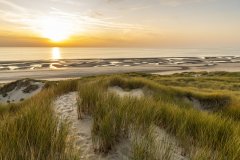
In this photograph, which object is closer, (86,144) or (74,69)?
(86,144)

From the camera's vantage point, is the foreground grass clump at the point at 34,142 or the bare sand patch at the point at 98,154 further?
the bare sand patch at the point at 98,154

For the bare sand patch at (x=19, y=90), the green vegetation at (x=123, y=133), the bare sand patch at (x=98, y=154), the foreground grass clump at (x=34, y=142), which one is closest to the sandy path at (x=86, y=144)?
the bare sand patch at (x=98, y=154)

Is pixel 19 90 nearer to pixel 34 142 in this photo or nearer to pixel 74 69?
pixel 34 142

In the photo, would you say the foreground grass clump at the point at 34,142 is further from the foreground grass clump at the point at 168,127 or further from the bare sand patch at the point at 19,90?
the bare sand patch at the point at 19,90

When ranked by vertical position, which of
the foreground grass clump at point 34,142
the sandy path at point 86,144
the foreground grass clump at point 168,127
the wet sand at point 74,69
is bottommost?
the wet sand at point 74,69

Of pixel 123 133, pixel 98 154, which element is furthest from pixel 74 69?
pixel 98 154

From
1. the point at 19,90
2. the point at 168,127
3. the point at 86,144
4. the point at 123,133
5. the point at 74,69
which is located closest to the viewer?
the point at 86,144

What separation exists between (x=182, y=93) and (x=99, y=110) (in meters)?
10.2

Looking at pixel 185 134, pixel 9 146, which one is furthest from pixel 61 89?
pixel 9 146

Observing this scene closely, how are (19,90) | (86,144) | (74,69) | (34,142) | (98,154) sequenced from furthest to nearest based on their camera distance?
(74,69) → (19,90) → (86,144) → (98,154) → (34,142)

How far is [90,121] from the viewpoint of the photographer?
19.0 ft

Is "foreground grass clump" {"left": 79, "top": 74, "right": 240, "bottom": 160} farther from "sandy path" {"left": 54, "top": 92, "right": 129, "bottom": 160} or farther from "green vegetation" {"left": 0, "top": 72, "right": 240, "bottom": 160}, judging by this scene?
"sandy path" {"left": 54, "top": 92, "right": 129, "bottom": 160}

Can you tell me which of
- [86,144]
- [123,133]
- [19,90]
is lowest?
[19,90]

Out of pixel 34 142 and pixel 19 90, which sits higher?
pixel 34 142
